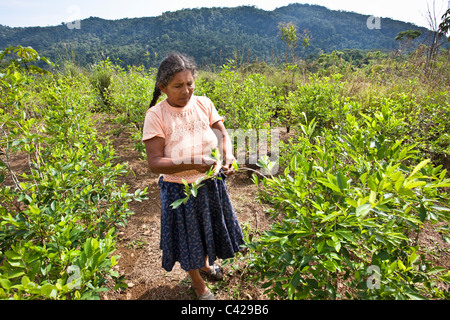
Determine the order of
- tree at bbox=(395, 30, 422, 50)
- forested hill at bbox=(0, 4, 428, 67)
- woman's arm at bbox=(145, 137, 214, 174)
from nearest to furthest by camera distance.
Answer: woman's arm at bbox=(145, 137, 214, 174), tree at bbox=(395, 30, 422, 50), forested hill at bbox=(0, 4, 428, 67)

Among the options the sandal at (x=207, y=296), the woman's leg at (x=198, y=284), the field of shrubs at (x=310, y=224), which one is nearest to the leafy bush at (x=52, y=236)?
the field of shrubs at (x=310, y=224)

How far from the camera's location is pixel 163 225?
5.12ft

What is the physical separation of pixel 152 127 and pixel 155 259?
1572 mm

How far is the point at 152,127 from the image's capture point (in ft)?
4.42

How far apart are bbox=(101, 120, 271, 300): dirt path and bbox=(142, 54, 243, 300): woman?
0.28 meters

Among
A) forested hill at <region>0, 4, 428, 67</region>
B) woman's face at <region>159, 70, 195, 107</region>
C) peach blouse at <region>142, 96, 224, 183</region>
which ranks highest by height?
forested hill at <region>0, 4, 428, 67</region>

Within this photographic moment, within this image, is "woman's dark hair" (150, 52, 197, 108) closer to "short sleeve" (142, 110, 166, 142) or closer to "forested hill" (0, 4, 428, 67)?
"short sleeve" (142, 110, 166, 142)

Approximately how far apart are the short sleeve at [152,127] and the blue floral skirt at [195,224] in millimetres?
346

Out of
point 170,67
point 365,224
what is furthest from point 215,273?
point 170,67

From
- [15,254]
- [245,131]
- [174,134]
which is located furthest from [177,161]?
[245,131]

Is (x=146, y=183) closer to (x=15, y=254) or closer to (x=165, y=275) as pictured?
(x=165, y=275)

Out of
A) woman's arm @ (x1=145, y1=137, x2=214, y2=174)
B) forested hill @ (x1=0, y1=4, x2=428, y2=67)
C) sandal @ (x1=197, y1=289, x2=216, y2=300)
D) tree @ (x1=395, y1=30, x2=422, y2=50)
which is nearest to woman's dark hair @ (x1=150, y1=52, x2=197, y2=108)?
woman's arm @ (x1=145, y1=137, x2=214, y2=174)

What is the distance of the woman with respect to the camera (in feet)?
4.49

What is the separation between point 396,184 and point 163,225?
1.33 meters
